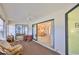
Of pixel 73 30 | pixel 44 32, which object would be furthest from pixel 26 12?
pixel 73 30

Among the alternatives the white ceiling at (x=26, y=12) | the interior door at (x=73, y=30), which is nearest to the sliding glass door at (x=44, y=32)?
the white ceiling at (x=26, y=12)

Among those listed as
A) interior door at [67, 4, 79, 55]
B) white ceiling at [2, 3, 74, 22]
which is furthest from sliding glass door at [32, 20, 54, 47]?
interior door at [67, 4, 79, 55]

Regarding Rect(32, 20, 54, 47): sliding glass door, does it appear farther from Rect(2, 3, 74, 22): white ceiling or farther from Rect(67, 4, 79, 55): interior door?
Rect(67, 4, 79, 55): interior door

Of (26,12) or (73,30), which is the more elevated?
(26,12)

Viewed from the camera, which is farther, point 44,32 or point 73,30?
point 44,32

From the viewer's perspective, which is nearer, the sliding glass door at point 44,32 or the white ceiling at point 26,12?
the white ceiling at point 26,12

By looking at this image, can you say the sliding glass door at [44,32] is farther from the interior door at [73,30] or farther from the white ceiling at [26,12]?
the interior door at [73,30]

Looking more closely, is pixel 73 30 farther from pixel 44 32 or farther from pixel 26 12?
pixel 26 12

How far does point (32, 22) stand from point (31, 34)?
0.23m

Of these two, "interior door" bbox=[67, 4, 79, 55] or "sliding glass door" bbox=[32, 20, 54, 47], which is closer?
"interior door" bbox=[67, 4, 79, 55]

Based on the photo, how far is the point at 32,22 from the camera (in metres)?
2.51
